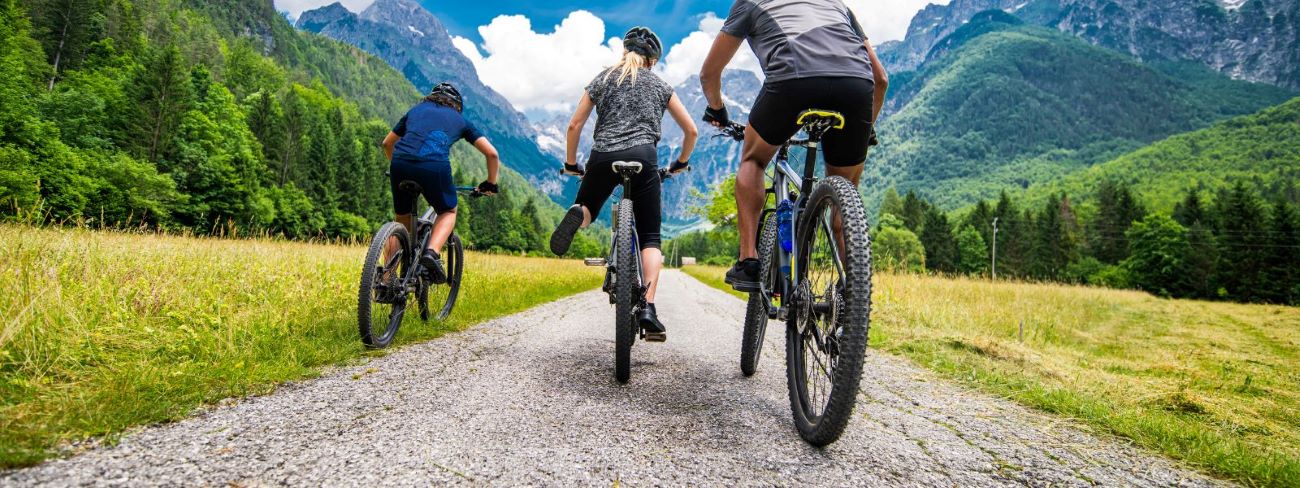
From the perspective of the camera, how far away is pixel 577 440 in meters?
1.76

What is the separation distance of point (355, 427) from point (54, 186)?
36754mm

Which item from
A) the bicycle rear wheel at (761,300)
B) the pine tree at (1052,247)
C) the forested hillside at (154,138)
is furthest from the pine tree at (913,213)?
the bicycle rear wheel at (761,300)

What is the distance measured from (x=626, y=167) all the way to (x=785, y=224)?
110 cm

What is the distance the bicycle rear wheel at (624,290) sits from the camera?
8.74ft

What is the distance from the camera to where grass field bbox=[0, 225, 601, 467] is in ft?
5.40

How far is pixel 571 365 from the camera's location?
307 centimetres

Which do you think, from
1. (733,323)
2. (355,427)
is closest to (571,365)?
(355,427)

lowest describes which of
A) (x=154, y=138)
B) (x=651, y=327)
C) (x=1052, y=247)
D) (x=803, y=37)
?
(x=651, y=327)

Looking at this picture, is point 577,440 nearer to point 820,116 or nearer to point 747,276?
point 747,276

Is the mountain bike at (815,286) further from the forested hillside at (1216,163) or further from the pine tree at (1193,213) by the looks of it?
the forested hillside at (1216,163)

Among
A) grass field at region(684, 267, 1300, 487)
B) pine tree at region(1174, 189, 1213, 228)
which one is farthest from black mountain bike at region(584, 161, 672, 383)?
pine tree at region(1174, 189, 1213, 228)

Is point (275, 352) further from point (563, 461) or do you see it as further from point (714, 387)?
point (714, 387)

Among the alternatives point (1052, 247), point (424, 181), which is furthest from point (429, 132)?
point (1052, 247)

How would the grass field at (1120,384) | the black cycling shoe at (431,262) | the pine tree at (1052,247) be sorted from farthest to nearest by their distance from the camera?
the pine tree at (1052,247) → the black cycling shoe at (431,262) → the grass field at (1120,384)
